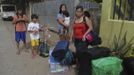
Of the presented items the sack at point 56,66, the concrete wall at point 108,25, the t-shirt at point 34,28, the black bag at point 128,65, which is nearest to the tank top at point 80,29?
the sack at point 56,66

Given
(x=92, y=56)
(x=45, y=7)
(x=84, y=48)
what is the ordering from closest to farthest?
(x=92, y=56) < (x=84, y=48) < (x=45, y=7)

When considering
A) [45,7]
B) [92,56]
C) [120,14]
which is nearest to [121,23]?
[120,14]

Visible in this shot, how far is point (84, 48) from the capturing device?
24.7ft

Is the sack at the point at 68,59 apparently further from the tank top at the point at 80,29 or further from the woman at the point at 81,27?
the tank top at the point at 80,29

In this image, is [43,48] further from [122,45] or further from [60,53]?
[122,45]

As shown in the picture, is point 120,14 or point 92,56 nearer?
point 92,56

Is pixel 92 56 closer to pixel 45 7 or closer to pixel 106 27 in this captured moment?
pixel 106 27

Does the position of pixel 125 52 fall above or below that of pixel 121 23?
below

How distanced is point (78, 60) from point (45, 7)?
61.8ft

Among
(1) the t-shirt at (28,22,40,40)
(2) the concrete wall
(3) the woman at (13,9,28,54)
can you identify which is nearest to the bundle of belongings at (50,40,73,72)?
(2) the concrete wall

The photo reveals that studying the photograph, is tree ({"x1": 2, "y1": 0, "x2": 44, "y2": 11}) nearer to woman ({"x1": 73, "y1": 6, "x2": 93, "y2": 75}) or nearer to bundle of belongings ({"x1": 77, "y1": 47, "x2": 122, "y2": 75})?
woman ({"x1": 73, "y1": 6, "x2": 93, "y2": 75})

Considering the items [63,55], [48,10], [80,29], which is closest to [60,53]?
[63,55]

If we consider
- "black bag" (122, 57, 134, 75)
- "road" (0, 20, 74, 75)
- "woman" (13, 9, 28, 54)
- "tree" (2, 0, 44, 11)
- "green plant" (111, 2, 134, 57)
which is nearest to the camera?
"black bag" (122, 57, 134, 75)

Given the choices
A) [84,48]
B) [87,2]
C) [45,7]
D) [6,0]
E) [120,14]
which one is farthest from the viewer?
[6,0]
